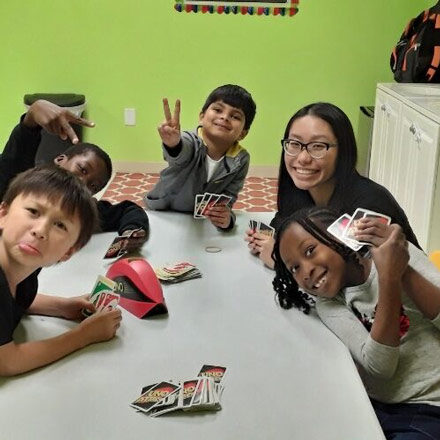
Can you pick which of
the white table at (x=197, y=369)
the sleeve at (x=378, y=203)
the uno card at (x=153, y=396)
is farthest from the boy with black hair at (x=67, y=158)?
the uno card at (x=153, y=396)

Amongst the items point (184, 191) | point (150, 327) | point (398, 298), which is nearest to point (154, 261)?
point (150, 327)

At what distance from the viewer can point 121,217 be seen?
6.42 feet

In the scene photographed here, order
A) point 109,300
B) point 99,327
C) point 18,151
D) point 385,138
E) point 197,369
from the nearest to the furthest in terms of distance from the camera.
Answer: point 197,369, point 99,327, point 109,300, point 18,151, point 385,138

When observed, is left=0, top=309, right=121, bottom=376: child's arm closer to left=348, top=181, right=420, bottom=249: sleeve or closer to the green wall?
left=348, top=181, right=420, bottom=249: sleeve

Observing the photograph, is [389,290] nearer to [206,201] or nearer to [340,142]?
[340,142]

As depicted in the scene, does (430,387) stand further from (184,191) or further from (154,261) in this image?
(184,191)

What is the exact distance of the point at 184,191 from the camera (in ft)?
7.30

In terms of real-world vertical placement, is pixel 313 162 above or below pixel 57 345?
above

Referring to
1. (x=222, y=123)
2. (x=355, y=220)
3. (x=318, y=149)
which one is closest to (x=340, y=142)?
(x=318, y=149)

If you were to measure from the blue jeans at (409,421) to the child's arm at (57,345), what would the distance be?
610 millimetres

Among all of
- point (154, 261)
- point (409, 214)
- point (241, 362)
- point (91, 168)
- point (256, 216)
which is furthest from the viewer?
point (409, 214)

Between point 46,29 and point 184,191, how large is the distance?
9.61ft

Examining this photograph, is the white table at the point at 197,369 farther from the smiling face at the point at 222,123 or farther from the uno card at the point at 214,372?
the smiling face at the point at 222,123

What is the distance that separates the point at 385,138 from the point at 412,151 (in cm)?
60
